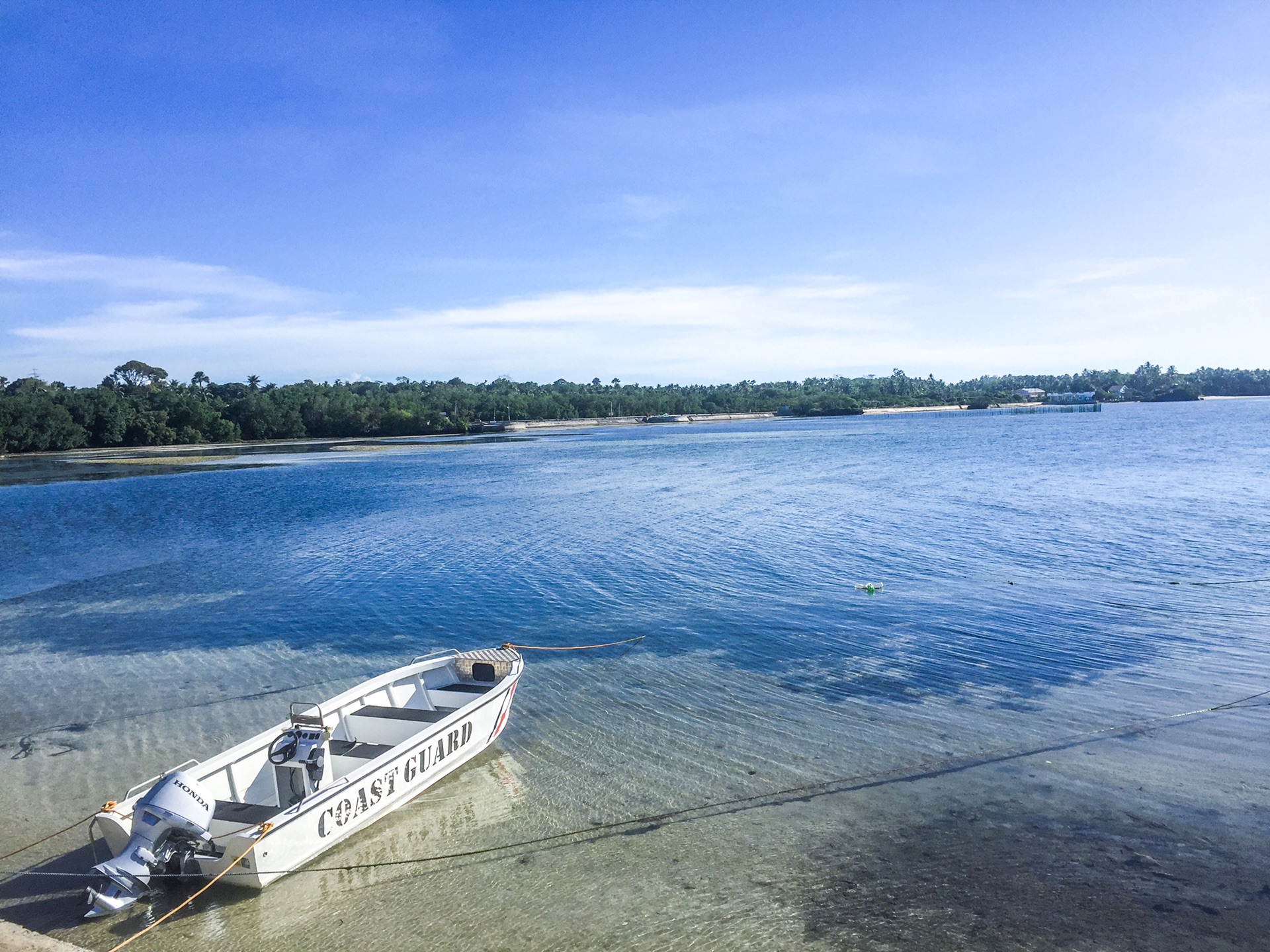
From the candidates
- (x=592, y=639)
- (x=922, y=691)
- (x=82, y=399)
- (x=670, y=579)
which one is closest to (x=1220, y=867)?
(x=922, y=691)

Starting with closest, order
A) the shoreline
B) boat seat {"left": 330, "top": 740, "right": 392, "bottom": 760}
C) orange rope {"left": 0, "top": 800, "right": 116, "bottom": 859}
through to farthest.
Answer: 1. the shoreline
2. orange rope {"left": 0, "top": 800, "right": 116, "bottom": 859}
3. boat seat {"left": 330, "top": 740, "right": 392, "bottom": 760}

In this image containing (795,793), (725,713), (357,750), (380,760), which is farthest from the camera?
(725,713)

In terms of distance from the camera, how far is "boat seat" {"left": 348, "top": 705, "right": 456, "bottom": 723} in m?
12.0

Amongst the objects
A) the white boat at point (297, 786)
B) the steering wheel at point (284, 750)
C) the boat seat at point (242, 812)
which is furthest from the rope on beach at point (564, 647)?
the boat seat at point (242, 812)

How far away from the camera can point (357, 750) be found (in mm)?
11258

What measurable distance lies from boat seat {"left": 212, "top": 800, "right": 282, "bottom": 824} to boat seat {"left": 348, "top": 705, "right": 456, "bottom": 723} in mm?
2262

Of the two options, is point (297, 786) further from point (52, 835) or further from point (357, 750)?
point (52, 835)

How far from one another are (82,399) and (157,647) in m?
123

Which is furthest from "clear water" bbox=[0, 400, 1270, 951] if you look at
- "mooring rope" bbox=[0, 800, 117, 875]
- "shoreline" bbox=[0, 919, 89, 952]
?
"shoreline" bbox=[0, 919, 89, 952]

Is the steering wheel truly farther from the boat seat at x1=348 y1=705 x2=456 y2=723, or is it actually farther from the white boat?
the boat seat at x1=348 y1=705 x2=456 y2=723

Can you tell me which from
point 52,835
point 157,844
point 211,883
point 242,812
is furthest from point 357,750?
point 52,835

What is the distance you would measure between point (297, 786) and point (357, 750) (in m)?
1.30

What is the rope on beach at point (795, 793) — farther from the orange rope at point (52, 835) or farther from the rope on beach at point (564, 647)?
the rope on beach at point (564, 647)

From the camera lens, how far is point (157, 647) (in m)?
19.3
